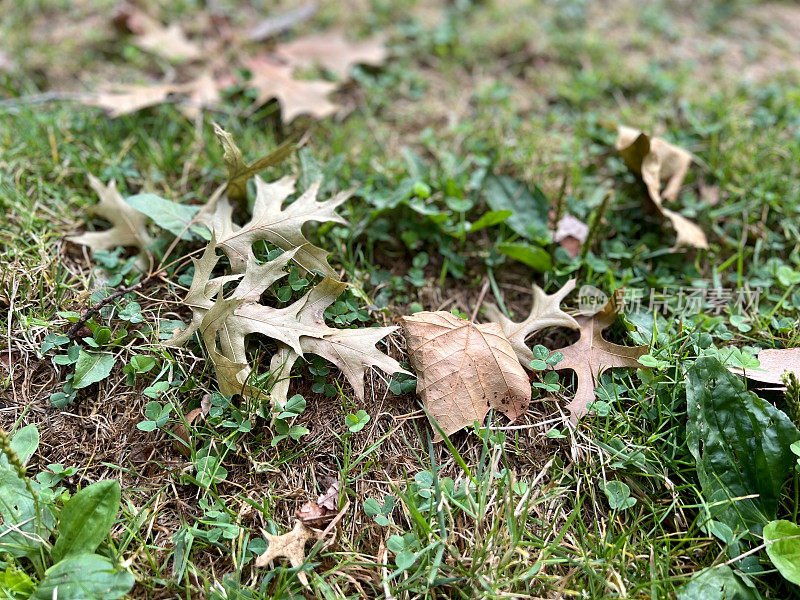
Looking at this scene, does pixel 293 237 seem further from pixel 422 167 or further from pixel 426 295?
pixel 422 167

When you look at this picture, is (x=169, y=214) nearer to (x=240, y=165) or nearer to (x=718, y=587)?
(x=240, y=165)

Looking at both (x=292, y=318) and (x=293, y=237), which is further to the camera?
(x=293, y=237)

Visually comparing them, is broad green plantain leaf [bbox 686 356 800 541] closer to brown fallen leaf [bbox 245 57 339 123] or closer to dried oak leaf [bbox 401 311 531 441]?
dried oak leaf [bbox 401 311 531 441]

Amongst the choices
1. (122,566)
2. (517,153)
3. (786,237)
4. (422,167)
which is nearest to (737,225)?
(786,237)

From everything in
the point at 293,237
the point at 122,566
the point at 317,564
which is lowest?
the point at 317,564

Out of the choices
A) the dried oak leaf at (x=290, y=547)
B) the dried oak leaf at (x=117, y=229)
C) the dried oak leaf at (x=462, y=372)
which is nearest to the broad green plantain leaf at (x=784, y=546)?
the dried oak leaf at (x=462, y=372)

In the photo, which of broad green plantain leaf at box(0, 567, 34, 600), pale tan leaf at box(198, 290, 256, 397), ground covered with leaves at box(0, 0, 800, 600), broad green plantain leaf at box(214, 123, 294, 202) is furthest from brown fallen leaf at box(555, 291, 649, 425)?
broad green plantain leaf at box(0, 567, 34, 600)

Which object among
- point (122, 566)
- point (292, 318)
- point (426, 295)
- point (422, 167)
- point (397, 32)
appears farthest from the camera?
point (397, 32)

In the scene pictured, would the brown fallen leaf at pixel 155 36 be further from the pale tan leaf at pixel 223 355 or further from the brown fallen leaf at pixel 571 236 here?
the brown fallen leaf at pixel 571 236

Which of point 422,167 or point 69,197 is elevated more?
point 69,197
